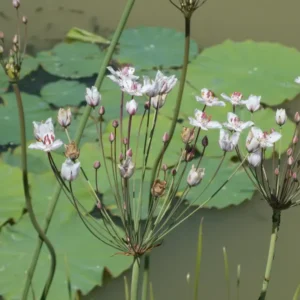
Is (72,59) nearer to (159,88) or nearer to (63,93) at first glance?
(63,93)

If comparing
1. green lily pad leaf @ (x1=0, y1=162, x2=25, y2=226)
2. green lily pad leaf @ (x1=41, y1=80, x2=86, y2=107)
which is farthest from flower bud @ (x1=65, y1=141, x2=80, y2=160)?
green lily pad leaf @ (x1=41, y1=80, x2=86, y2=107)

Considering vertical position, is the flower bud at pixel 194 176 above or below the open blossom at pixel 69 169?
below

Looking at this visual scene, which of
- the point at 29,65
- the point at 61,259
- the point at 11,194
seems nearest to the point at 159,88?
the point at 61,259

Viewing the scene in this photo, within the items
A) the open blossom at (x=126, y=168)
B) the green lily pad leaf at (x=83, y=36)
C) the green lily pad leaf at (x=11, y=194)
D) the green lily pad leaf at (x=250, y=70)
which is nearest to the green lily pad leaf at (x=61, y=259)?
the green lily pad leaf at (x=11, y=194)

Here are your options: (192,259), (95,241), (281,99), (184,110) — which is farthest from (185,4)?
(281,99)

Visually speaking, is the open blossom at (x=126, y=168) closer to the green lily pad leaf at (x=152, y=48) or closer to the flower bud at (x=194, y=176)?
the flower bud at (x=194, y=176)

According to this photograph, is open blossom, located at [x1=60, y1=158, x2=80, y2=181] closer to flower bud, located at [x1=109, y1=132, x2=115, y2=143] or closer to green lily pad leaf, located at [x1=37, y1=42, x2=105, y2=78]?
flower bud, located at [x1=109, y1=132, x2=115, y2=143]
